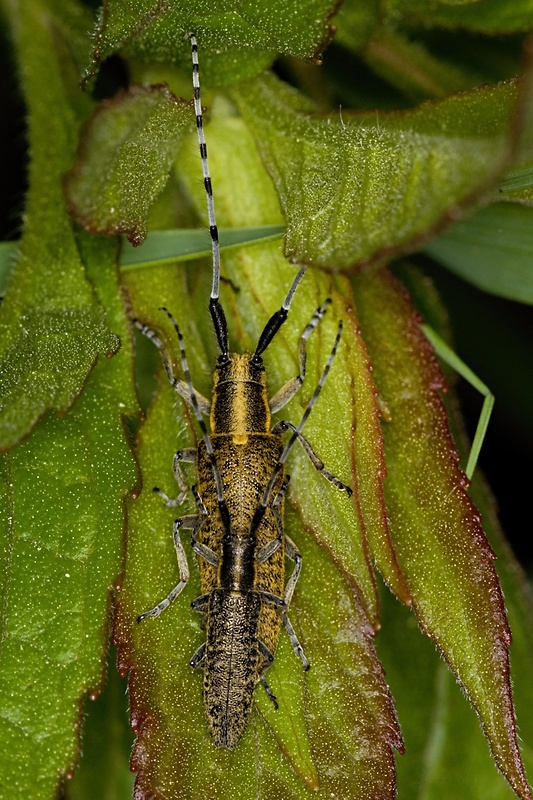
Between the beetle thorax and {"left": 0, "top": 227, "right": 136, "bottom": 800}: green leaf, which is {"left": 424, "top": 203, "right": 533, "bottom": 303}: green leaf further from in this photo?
{"left": 0, "top": 227, "right": 136, "bottom": 800}: green leaf

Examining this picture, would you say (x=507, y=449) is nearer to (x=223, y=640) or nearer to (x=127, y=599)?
(x=223, y=640)

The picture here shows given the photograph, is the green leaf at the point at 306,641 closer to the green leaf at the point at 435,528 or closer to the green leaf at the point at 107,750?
the green leaf at the point at 435,528

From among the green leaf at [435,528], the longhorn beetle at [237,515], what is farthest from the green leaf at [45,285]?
the green leaf at [435,528]

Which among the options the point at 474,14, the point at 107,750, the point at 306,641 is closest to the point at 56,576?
the point at 306,641

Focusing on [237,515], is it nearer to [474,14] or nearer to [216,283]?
[216,283]

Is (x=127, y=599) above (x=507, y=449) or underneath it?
underneath

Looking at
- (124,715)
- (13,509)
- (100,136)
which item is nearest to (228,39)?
(100,136)
